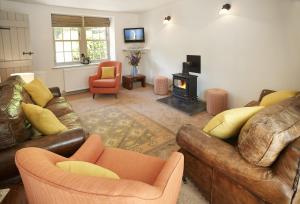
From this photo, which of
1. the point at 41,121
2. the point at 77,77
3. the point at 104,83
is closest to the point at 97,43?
the point at 77,77

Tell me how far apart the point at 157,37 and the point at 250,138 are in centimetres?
496

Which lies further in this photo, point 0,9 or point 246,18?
point 0,9

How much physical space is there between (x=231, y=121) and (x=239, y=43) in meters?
2.57

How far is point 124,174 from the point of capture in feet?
4.84

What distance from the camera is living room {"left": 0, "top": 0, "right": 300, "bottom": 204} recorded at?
3.88ft

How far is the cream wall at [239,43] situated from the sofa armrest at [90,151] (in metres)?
3.00

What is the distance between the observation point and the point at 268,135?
48.9 inches

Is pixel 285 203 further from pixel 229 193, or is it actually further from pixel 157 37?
pixel 157 37

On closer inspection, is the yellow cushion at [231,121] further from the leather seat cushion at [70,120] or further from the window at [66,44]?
the window at [66,44]

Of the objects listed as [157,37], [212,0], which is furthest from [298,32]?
[157,37]

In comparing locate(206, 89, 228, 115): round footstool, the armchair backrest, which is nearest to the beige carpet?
locate(206, 89, 228, 115): round footstool

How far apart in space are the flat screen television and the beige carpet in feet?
6.21

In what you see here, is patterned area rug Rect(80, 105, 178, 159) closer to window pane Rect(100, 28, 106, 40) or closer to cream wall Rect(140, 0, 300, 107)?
cream wall Rect(140, 0, 300, 107)

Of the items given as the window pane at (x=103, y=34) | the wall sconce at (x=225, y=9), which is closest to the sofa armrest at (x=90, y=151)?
the wall sconce at (x=225, y=9)
